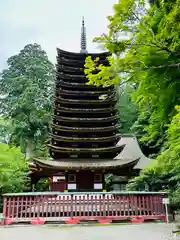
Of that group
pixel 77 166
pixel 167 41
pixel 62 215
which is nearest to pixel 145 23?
pixel 167 41

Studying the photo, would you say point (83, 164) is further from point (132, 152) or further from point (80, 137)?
point (132, 152)

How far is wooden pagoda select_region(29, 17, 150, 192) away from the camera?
14.5 meters

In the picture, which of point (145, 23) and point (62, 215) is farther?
point (62, 215)

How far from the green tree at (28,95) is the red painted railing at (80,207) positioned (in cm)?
1905

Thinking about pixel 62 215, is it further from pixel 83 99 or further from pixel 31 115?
pixel 31 115

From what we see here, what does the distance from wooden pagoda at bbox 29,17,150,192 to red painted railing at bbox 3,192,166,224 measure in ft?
11.1

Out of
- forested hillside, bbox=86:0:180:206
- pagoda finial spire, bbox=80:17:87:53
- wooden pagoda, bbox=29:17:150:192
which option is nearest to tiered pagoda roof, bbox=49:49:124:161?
wooden pagoda, bbox=29:17:150:192

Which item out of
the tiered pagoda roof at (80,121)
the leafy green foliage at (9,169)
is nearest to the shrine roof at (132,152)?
the tiered pagoda roof at (80,121)

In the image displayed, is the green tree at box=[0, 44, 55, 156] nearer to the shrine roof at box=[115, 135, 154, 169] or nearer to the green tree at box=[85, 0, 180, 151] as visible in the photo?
the shrine roof at box=[115, 135, 154, 169]

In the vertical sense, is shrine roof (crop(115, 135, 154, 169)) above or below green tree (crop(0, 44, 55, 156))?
below

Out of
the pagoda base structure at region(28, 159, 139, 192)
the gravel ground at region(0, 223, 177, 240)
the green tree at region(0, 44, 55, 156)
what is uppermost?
the green tree at region(0, 44, 55, 156)

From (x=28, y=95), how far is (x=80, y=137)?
1587cm

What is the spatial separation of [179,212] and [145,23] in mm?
10897

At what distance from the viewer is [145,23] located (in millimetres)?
4223
